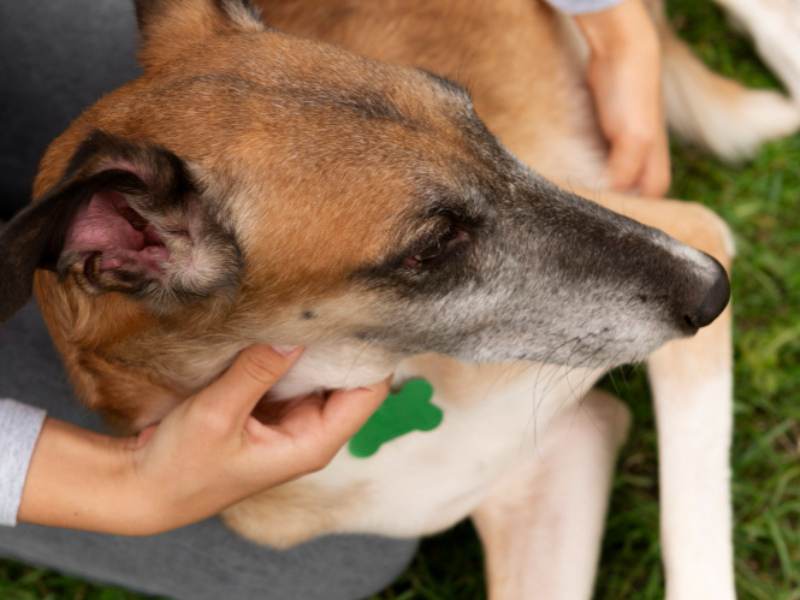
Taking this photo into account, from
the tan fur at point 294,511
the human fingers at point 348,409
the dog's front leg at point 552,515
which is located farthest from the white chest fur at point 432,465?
the human fingers at point 348,409

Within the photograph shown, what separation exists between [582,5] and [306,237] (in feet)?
5.47

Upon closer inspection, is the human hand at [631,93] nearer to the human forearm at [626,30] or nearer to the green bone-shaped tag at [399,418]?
the human forearm at [626,30]

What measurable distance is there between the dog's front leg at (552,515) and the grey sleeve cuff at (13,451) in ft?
4.74

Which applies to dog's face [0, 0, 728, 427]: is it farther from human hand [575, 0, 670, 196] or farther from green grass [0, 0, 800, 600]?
green grass [0, 0, 800, 600]

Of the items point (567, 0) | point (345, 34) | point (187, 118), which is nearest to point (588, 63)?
point (567, 0)

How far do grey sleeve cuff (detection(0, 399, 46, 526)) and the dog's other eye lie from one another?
3.96ft

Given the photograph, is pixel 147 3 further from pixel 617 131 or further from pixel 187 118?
pixel 617 131

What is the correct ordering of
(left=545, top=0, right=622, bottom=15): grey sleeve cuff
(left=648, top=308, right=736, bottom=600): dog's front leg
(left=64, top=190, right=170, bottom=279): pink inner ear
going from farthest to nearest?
(left=545, top=0, right=622, bottom=15): grey sleeve cuff
(left=648, top=308, right=736, bottom=600): dog's front leg
(left=64, top=190, right=170, bottom=279): pink inner ear

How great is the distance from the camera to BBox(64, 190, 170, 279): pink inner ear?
4.95ft

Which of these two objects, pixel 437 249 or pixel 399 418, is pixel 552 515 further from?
pixel 437 249

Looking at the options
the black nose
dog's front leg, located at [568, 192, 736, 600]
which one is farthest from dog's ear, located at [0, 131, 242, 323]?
dog's front leg, located at [568, 192, 736, 600]

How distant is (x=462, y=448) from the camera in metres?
2.43

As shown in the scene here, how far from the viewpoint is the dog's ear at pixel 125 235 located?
51.4 inches

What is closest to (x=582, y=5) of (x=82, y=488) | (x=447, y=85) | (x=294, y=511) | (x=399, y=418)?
(x=447, y=85)
